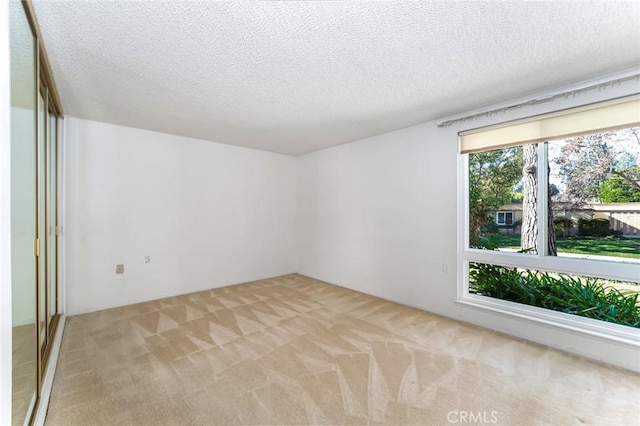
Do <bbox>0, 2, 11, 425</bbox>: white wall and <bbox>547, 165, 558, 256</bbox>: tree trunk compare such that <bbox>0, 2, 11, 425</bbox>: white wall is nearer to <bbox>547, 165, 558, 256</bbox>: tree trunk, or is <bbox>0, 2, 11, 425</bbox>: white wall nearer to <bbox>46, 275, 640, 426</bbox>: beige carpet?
<bbox>46, 275, 640, 426</bbox>: beige carpet

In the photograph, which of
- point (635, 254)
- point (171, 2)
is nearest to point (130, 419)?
point (171, 2)

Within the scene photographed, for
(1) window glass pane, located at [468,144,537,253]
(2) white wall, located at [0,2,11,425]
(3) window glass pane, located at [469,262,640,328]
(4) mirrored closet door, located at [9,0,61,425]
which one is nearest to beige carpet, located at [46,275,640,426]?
(4) mirrored closet door, located at [9,0,61,425]

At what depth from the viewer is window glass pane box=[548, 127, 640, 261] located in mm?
2262

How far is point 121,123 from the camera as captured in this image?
3457mm

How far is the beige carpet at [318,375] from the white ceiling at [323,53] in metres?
2.41

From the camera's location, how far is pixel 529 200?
9.13 ft

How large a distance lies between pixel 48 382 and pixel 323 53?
122 inches

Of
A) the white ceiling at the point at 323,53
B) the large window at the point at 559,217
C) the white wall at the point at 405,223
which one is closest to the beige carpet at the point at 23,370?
the white ceiling at the point at 323,53

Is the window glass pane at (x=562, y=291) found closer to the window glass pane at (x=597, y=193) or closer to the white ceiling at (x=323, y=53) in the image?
the window glass pane at (x=597, y=193)

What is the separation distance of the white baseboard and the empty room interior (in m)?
0.02

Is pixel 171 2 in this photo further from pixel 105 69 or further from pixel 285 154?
pixel 285 154

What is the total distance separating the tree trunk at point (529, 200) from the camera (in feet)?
9.01

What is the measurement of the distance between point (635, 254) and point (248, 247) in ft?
15.5

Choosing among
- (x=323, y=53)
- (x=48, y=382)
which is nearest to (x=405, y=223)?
(x=323, y=53)
